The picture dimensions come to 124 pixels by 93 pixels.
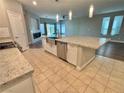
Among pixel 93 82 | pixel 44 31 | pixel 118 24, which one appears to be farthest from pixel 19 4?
pixel 118 24

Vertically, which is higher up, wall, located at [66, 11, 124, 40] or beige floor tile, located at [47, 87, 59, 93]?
wall, located at [66, 11, 124, 40]

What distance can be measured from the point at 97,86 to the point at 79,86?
42 centimetres

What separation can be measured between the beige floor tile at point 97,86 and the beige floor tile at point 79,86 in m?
0.19

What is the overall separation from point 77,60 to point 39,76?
125cm

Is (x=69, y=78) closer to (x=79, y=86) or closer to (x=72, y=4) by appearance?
(x=79, y=86)

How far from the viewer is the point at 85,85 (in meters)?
1.63

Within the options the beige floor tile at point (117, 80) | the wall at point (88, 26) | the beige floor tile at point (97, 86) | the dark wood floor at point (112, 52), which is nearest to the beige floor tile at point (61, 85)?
the beige floor tile at point (97, 86)

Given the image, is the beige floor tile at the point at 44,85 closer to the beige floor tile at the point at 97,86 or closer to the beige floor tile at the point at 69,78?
the beige floor tile at the point at 69,78

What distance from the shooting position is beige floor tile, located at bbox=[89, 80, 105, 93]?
1.49 meters

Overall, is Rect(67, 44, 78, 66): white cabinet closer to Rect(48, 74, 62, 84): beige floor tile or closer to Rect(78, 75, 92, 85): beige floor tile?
Rect(78, 75, 92, 85): beige floor tile

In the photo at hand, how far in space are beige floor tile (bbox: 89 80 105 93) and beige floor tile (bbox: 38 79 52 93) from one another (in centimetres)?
102

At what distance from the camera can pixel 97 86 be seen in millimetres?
1592

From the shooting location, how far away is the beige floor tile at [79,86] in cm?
151

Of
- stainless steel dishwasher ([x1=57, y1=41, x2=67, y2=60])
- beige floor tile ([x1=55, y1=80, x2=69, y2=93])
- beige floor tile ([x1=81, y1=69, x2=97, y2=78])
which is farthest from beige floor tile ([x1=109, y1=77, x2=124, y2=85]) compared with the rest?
stainless steel dishwasher ([x1=57, y1=41, x2=67, y2=60])
